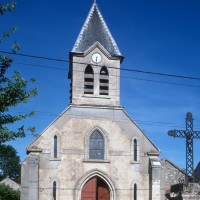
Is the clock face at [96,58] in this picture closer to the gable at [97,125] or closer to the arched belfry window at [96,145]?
the gable at [97,125]

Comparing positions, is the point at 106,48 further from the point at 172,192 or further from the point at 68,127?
the point at 172,192

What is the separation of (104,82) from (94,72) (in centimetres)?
94

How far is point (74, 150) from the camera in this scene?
86.1 ft

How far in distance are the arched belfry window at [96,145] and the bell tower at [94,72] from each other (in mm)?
2018

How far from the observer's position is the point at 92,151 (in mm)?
26672

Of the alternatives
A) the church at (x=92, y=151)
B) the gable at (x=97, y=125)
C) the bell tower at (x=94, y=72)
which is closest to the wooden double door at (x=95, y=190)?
the church at (x=92, y=151)

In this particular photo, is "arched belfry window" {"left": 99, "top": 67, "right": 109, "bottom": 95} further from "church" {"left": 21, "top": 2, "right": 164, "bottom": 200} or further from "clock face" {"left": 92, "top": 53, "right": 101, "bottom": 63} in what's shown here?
"clock face" {"left": 92, "top": 53, "right": 101, "bottom": 63}

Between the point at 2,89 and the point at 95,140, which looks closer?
the point at 2,89

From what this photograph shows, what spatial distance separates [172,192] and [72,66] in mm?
13010

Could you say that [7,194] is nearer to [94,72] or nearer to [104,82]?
[104,82]

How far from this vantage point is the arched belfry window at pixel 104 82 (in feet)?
92.8

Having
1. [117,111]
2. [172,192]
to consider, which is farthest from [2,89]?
[172,192]

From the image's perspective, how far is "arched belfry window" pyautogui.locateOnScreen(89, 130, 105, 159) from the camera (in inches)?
1048

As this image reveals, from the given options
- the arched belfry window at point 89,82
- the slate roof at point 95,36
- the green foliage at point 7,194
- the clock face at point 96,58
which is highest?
the slate roof at point 95,36
